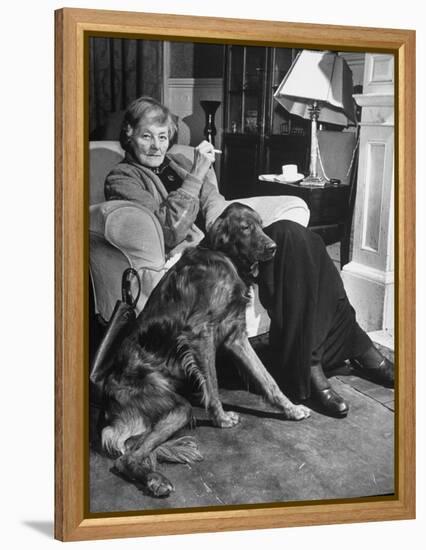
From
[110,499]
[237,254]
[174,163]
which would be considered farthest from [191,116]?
[110,499]

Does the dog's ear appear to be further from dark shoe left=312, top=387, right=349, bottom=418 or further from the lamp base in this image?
dark shoe left=312, top=387, right=349, bottom=418

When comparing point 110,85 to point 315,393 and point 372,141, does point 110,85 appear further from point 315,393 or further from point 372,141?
point 315,393

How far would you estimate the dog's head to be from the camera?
4.64m

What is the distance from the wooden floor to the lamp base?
2.42 ft

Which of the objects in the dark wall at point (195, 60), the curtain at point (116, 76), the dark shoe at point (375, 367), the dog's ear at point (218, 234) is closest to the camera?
the curtain at point (116, 76)

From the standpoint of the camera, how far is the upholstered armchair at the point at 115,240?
445 cm

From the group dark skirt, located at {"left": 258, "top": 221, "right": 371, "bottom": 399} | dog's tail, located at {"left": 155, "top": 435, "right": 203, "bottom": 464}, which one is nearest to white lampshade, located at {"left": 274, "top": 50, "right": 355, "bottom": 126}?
dark skirt, located at {"left": 258, "top": 221, "right": 371, "bottom": 399}

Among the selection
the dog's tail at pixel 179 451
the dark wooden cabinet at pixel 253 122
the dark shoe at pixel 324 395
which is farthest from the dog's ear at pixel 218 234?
the dog's tail at pixel 179 451

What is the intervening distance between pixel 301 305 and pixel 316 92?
2.72 ft

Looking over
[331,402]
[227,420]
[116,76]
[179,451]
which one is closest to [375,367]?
[331,402]

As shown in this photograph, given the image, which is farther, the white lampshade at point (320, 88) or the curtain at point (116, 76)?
the white lampshade at point (320, 88)

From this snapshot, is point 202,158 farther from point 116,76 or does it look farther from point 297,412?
point 297,412

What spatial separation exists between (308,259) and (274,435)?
0.69 m

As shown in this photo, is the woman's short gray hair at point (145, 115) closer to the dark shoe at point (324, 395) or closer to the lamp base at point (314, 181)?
the lamp base at point (314, 181)
